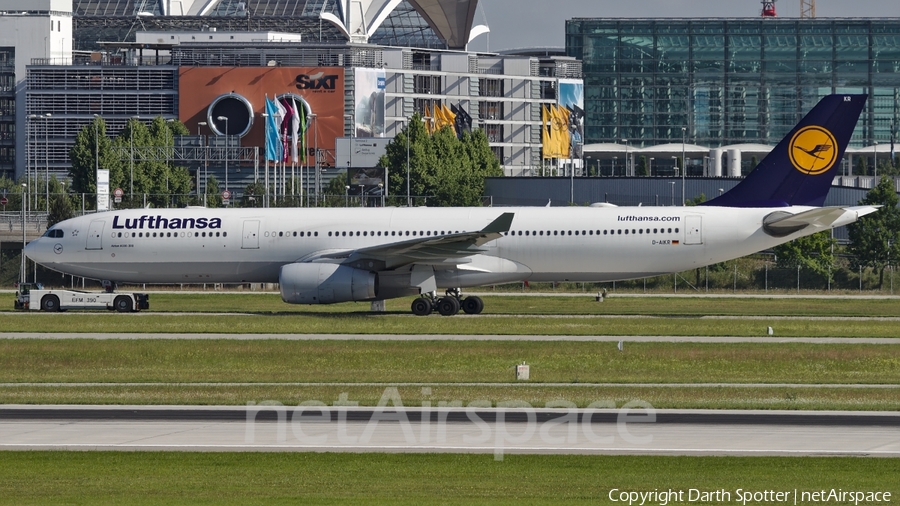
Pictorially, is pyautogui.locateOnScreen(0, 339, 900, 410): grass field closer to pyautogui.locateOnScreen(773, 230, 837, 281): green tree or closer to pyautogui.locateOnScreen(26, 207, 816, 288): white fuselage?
pyautogui.locateOnScreen(26, 207, 816, 288): white fuselage

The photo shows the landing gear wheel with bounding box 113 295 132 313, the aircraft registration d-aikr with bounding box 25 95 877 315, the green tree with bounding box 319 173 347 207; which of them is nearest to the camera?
the aircraft registration d-aikr with bounding box 25 95 877 315

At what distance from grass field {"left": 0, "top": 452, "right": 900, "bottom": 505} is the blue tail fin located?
3223 cm

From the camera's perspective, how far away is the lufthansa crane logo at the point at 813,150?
52.2 meters

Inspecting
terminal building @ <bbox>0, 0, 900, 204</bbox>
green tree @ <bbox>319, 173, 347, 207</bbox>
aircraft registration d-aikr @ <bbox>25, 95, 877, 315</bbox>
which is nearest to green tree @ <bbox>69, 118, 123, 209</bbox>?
terminal building @ <bbox>0, 0, 900, 204</bbox>

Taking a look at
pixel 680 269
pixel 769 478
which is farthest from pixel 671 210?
pixel 769 478

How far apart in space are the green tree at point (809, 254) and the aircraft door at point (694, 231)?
98.2ft

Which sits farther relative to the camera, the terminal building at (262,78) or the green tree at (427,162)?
the terminal building at (262,78)

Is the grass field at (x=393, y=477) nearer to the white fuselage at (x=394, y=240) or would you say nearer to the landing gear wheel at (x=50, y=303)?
the white fuselage at (x=394, y=240)

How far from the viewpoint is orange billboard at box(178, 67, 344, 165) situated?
6230 inches

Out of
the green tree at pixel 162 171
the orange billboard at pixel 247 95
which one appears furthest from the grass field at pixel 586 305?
the orange billboard at pixel 247 95

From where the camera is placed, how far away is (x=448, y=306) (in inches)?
2104

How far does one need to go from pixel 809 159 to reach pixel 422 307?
1653 centimetres

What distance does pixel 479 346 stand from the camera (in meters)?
40.2

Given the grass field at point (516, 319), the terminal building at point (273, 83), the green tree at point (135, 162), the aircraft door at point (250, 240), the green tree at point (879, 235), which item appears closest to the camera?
the grass field at point (516, 319)
